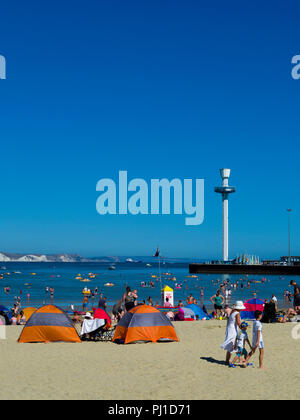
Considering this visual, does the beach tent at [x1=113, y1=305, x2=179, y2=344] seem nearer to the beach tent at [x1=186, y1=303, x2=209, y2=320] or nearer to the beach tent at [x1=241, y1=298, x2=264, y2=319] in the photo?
the beach tent at [x1=241, y1=298, x2=264, y2=319]

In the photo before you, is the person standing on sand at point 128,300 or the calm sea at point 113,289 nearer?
the person standing on sand at point 128,300

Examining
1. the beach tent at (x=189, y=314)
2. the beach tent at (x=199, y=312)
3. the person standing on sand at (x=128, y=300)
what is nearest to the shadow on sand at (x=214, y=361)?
the person standing on sand at (x=128, y=300)

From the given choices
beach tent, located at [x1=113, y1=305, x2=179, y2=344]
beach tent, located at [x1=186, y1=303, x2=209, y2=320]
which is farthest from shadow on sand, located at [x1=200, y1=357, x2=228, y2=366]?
beach tent, located at [x1=186, y1=303, x2=209, y2=320]

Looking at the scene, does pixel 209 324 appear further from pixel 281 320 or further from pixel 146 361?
pixel 146 361

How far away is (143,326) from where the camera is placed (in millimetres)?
15703

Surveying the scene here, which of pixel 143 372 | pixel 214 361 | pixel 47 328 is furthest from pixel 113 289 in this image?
pixel 143 372

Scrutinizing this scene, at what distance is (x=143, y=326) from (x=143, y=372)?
4.03 metres

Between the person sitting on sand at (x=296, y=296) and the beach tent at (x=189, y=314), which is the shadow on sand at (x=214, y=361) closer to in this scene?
the person sitting on sand at (x=296, y=296)

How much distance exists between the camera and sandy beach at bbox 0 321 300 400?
970cm

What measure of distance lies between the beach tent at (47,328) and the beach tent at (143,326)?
1738 millimetres

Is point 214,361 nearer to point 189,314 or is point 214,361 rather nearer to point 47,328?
point 47,328

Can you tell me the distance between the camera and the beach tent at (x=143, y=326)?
15.6 meters
